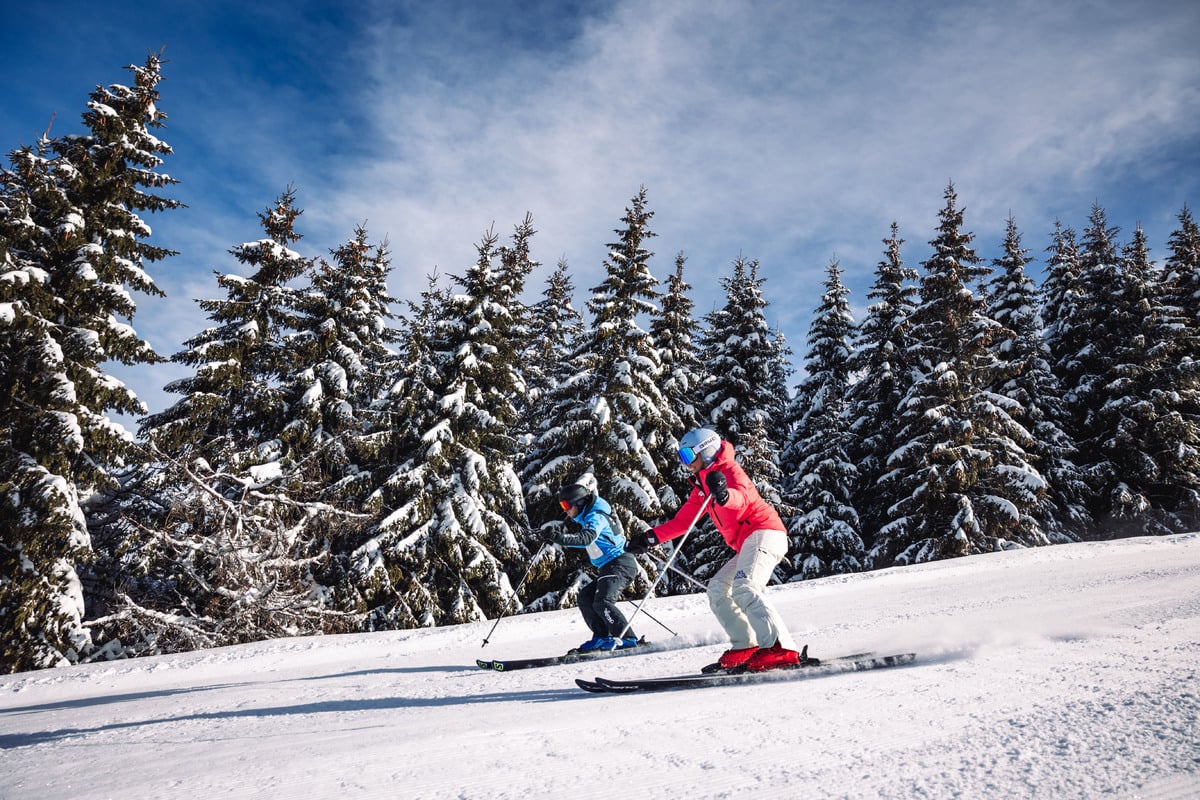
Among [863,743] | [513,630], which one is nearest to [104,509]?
[513,630]

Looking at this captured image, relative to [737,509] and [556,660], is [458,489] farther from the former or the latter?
[737,509]

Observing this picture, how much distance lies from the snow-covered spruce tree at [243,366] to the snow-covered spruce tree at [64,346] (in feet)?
5.58

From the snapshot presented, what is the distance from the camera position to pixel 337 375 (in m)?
17.7

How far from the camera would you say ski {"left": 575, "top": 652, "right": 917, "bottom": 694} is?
177 inches

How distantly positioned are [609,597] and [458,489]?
11750 mm

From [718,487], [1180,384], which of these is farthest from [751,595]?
[1180,384]

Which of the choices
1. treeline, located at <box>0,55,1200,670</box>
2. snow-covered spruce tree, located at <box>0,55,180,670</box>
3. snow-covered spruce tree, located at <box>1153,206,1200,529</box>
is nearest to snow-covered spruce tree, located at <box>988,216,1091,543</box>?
treeline, located at <box>0,55,1200,670</box>

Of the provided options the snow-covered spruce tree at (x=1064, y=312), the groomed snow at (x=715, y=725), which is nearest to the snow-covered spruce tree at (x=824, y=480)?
the snow-covered spruce tree at (x=1064, y=312)

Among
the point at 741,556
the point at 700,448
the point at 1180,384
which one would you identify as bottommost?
the point at 741,556

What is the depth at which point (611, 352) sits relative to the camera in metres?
20.3

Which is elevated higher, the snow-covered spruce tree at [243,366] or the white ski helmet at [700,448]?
the snow-covered spruce tree at [243,366]

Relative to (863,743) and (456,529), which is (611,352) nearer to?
(456,529)

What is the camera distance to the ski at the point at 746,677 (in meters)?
4.49

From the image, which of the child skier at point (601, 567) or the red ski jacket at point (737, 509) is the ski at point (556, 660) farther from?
the red ski jacket at point (737, 509)
